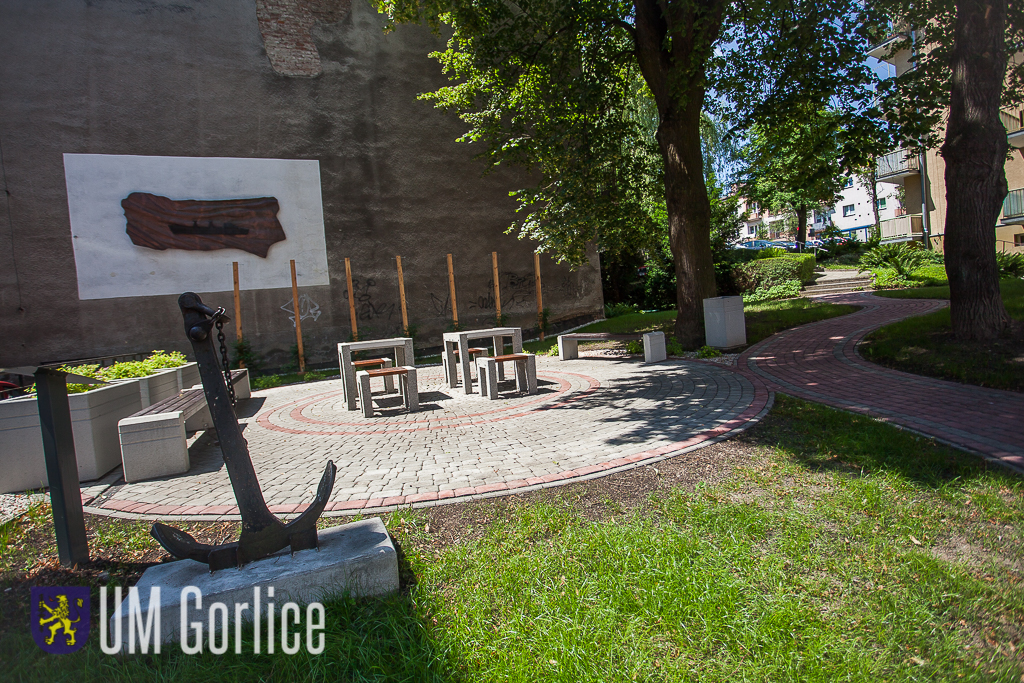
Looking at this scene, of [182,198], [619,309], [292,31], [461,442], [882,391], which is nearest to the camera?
[461,442]

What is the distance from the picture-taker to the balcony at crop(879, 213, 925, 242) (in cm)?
2890

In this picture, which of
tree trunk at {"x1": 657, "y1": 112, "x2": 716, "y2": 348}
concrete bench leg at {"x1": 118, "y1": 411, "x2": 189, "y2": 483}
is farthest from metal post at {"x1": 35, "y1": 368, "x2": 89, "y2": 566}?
tree trunk at {"x1": 657, "y1": 112, "x2": 716, "y2": 348}

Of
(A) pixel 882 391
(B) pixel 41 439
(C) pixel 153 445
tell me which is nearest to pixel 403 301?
(C) pixel 153 445

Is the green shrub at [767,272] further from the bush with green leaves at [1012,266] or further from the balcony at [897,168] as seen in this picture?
the balcony at [897,168]

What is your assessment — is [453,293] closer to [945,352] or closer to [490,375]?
[490,375]

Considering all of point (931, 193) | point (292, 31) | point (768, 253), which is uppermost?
point (292, 31)

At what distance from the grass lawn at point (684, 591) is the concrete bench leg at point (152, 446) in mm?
1367

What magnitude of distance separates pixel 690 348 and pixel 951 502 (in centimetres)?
817

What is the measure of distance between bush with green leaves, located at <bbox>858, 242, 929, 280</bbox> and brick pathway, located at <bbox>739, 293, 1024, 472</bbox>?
9.24m

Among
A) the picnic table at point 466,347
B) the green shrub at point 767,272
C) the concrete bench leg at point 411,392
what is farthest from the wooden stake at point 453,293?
the green shrub at point 767,272

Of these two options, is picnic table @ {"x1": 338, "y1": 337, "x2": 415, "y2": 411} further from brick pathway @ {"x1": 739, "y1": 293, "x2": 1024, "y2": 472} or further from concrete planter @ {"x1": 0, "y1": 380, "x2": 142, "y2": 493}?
brick pathway @ {"x1": 739, "y1": 293, "x2": 1024, "y2": 472}

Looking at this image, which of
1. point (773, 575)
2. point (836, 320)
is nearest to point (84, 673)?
point (773, 575)

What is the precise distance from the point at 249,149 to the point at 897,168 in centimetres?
3176

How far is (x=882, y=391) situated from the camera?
7.13m
